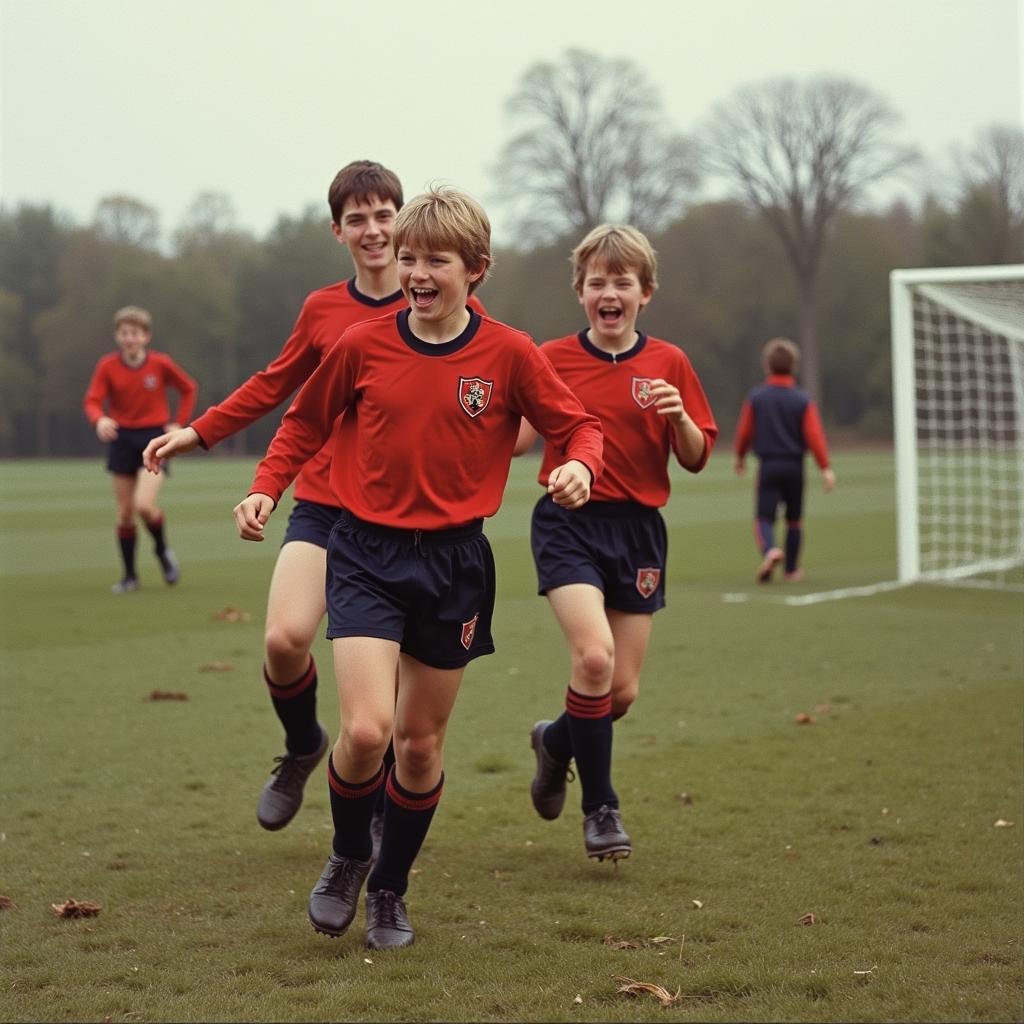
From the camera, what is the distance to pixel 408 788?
13.5 ft

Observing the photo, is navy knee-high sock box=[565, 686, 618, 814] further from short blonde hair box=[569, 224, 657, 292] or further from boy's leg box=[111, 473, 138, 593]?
boy's leg box=[111, 473, 138, 593]

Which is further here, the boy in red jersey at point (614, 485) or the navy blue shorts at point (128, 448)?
the navy blue shorts at point (128, 448)

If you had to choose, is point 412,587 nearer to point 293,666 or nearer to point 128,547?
point 293,666

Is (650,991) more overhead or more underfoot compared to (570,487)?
more underfoot

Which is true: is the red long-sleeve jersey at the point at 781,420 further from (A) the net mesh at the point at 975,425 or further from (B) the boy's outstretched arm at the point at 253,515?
(B) the boy's outstretched arm at the point at 253,515

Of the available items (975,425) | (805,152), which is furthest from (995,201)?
(975,425)

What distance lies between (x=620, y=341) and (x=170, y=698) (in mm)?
3625

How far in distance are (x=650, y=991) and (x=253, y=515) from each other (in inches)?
61.3

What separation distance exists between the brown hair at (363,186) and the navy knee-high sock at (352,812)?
1949mm

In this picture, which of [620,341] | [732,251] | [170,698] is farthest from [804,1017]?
[732,251]

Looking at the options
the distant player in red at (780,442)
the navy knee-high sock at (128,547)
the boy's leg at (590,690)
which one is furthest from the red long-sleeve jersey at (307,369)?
the distant player in red at (780,442)

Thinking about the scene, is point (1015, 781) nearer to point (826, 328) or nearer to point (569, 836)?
point (569, 836)

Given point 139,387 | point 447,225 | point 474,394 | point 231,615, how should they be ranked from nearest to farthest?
point 447,225, point 474,394, point 231,615, point 139,387

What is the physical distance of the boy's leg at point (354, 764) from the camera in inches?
150
